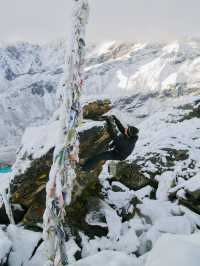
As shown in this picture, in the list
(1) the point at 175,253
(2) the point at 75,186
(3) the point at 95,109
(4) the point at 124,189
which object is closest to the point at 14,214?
(2) the point at 75,186

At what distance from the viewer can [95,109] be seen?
709 inches

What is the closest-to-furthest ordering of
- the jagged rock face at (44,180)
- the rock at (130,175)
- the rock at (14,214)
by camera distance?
the jagged rock face at (44,180), the rock at (14,214), the rock at (130,175)

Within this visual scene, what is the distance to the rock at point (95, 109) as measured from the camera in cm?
1783

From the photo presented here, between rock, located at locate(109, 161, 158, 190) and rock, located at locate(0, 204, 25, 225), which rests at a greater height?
rock, located at locate(109, 161, 158, 190)

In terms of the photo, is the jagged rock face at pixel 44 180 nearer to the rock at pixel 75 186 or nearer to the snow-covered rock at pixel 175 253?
the rock at pixel 75 186

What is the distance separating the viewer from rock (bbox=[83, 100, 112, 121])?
17828 millimetres

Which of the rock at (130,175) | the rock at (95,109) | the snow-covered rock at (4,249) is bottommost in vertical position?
the snow-covered rock at (4,249)

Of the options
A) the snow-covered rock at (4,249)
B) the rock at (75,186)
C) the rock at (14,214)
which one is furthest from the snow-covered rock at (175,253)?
the rock at (14,214)

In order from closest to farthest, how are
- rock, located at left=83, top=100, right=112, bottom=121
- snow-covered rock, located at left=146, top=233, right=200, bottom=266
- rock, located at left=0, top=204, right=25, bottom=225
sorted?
snow-covered rock, located at left=146, top=233, right=200, bottom=266
rock, located at left=0, top=204, right=25, bottom=225
rock, located at left=83, top=100, right=112, bottom=121

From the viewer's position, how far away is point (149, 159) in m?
17.9

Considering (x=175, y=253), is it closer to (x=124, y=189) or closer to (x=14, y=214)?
(x=124, y=189)

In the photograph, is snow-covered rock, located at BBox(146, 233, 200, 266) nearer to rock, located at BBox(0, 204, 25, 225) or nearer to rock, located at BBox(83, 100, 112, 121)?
rock, located at BBox(0, 204, 25, 225)

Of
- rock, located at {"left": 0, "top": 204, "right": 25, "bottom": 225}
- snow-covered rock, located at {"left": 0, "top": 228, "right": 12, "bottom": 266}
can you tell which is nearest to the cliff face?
rock, located at {"left": 0, "top": 204, "right": 25, "bottom": 225}

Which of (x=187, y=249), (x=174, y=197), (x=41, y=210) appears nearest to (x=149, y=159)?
(x=174, y=197)
